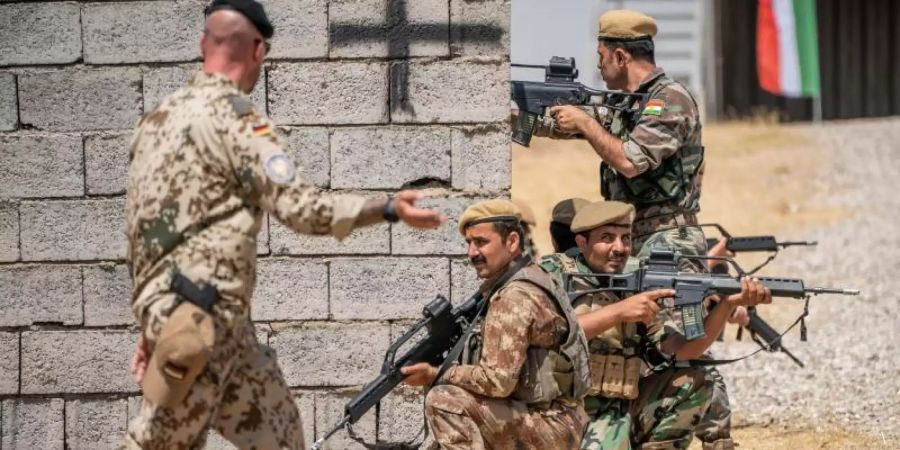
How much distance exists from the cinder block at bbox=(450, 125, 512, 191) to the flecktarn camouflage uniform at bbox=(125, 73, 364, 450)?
1888 mm

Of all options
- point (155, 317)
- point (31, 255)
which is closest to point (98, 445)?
point (31, 255)

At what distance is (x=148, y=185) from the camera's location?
4.41m

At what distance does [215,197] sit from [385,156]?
197 cm

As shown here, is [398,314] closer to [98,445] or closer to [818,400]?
[98,445]

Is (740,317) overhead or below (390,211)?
below

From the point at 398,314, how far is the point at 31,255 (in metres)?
1.59

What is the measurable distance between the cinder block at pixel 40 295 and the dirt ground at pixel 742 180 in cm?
821

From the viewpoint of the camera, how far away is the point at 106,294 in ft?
20.8

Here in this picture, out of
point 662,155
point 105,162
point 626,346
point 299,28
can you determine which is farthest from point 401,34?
point 626,346

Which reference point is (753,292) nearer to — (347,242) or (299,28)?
(347,242)

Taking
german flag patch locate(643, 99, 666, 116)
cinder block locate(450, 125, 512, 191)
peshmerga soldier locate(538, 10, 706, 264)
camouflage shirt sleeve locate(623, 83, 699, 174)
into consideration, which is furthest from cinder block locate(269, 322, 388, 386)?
german flag patch locate(643, 99, 666, 116)

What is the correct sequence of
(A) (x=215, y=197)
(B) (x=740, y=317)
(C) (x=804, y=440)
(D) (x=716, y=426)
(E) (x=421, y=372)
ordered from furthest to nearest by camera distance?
1. (C) (x=804, y=440)
2. (B) (x=740, y=317)
3. (D) (x=716, y=426)
4. (E) (x=421, y=372)
5. (A) (x=215, y=197)

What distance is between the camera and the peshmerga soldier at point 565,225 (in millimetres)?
6320

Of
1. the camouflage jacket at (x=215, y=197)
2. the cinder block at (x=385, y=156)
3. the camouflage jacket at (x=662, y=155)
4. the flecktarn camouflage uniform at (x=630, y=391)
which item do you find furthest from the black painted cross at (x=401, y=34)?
the camouflage jacket at (x=215, y=197)
